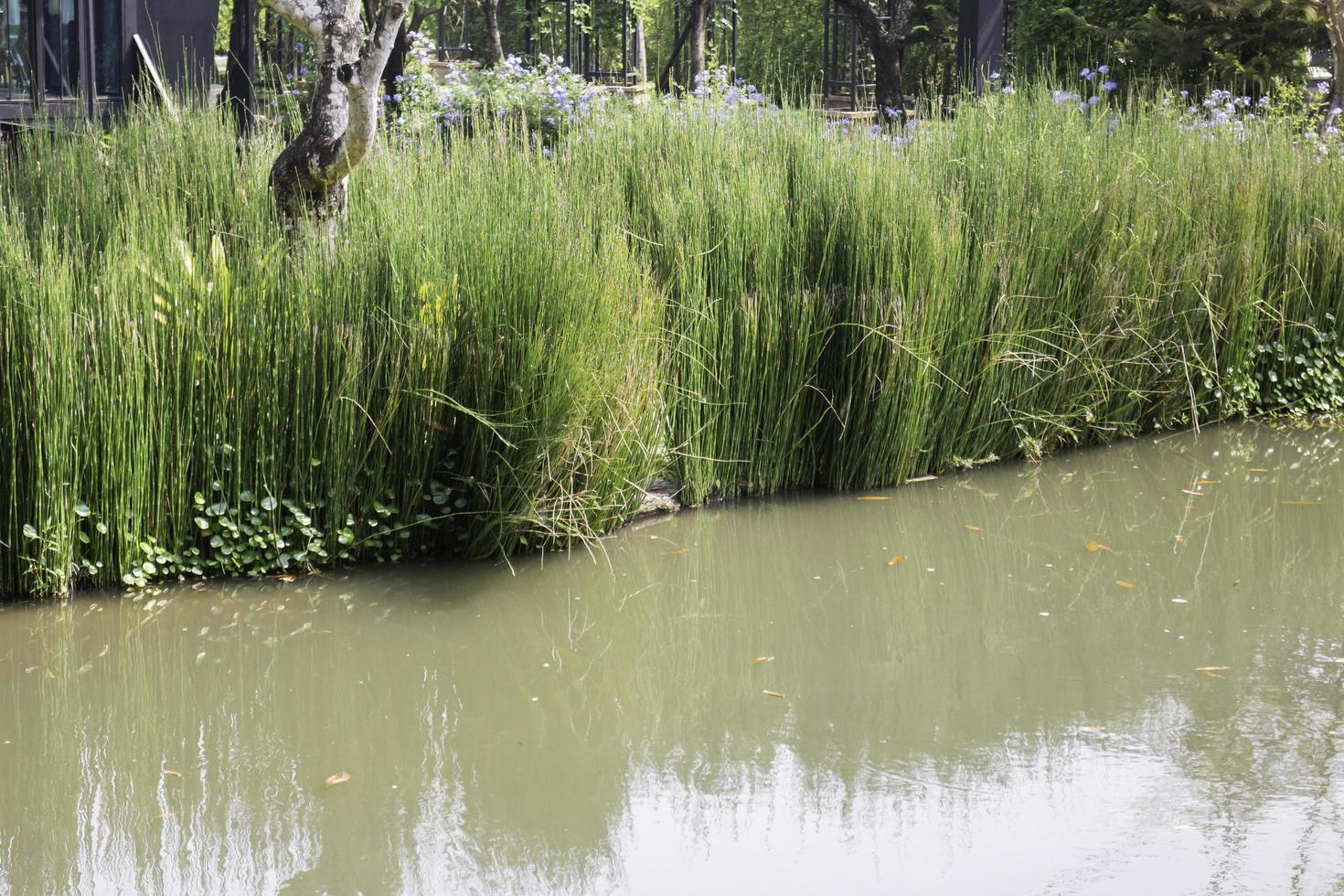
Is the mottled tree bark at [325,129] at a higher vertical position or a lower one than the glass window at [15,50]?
lower

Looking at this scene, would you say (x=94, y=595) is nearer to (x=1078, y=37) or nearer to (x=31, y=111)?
(x=31, y=111)

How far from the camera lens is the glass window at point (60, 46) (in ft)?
28.5

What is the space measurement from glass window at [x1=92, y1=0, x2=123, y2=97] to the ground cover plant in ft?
10.8

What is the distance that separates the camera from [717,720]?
128 inches

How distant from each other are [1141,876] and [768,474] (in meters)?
2.48

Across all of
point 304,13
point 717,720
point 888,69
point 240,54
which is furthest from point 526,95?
point 888,69

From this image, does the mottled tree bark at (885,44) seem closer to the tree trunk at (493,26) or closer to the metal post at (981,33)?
the metal post at (981,33)

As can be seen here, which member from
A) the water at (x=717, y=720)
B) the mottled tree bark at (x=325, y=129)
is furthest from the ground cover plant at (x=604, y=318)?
the water at (x=717, y=720)

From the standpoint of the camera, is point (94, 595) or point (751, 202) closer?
point (94, 595)

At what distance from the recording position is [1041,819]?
9.25ft

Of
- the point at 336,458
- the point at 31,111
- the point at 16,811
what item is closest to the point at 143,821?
the point at 16,811

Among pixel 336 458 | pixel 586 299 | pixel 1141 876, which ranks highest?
pixel 586 299

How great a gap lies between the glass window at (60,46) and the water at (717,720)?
615 centimetres

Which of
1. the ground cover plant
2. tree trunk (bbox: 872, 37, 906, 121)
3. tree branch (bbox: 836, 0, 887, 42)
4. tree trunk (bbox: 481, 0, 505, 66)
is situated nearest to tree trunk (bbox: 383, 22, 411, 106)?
the ground cover plant
